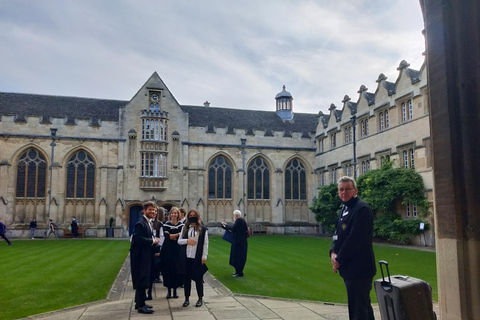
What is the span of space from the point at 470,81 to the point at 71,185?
32837 mm

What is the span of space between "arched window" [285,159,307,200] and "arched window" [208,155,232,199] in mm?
5134

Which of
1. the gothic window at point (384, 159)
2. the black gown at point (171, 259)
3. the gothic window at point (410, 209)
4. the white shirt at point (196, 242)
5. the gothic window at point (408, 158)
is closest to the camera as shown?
the white shirt at point (196, 242)

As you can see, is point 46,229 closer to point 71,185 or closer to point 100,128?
point 71,185

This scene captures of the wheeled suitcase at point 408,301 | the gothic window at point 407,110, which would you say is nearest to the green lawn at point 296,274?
the wheeled suitcase at point 408,301

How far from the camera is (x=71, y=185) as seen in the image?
1282 inches

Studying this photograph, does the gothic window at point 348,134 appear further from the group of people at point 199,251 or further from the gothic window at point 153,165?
the group of people at point 199,251

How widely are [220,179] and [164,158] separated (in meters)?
5.02

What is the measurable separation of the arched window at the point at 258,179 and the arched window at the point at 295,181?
5.88ft

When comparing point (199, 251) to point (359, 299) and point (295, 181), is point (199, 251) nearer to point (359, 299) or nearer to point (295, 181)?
point (359, 299)

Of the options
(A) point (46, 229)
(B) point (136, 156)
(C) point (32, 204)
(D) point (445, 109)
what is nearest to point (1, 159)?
(C) point (32, 204)

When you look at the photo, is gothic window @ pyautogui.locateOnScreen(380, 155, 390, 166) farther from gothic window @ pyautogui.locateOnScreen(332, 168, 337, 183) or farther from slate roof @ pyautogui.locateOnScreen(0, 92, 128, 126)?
slate roof @ pyautogui.locateOnScreen(0, 92, 128, 126)

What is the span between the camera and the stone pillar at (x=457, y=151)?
316 cm

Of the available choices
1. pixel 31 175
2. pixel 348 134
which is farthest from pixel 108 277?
pixel 348 134

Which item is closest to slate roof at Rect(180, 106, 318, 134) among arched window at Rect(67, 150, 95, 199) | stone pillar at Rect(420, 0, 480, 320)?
arched window at Rect(67, 150, 95, 199)
